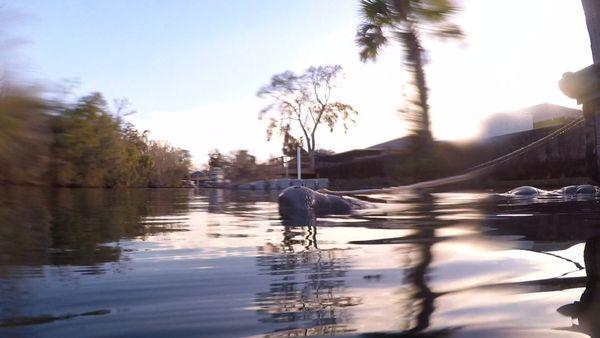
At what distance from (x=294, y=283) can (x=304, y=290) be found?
135mm

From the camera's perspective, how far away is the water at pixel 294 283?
1539 mm

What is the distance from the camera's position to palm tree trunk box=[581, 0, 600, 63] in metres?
1.82

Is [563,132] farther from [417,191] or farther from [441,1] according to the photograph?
[441,1]

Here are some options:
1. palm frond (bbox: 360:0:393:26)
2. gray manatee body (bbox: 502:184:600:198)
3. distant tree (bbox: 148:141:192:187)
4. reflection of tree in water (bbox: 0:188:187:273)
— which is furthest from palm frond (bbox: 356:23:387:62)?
distant tree (bbox: 148:141:192:187)

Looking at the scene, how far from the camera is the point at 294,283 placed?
2174mm

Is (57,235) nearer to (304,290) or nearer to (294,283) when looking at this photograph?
(294,283)

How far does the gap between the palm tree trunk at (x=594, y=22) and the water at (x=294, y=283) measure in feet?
2.90

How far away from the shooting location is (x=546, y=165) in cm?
1335

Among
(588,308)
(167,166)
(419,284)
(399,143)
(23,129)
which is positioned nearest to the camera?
(23,129)

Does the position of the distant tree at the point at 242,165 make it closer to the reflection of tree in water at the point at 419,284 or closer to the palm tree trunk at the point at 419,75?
the reflection of tree in water at the point at 419,284

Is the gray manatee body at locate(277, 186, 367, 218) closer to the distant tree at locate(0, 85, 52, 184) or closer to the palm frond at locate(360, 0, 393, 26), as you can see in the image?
the palm frond at locate(360, 0, 393, 26)

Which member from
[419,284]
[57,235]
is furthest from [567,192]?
[57,235]

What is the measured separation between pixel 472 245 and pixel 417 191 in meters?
1.53

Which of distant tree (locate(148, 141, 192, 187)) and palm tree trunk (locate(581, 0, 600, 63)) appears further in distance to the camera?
distant tree (locate(148, 141, 192, 187))
